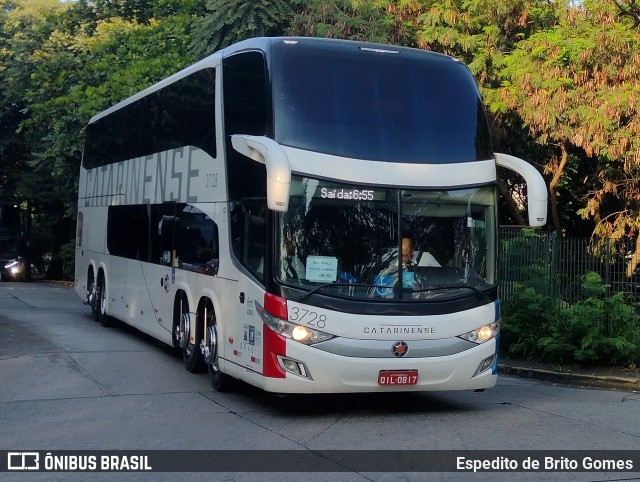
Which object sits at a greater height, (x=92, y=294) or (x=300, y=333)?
(x=300, y=333)

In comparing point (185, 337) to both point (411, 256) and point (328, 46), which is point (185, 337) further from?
point (328, 46)

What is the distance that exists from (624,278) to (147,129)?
8144 millimetres

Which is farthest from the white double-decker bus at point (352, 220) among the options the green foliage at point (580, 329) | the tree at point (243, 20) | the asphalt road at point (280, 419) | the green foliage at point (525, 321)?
the tree at point (243, 20)

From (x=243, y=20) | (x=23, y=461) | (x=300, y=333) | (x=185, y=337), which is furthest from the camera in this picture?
(x=243, y=20)

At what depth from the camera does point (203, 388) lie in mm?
13086

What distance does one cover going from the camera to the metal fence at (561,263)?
1675cm

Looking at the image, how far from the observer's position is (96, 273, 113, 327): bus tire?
20859mm

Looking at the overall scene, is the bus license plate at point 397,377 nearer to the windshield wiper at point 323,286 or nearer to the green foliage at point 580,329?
the windshield wiper at point 323,286

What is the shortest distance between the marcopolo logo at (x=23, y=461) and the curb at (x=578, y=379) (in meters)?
8.47

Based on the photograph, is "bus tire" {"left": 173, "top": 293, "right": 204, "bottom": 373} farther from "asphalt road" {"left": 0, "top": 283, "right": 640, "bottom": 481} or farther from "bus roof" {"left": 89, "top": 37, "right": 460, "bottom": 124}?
"bus roof" {"left": 89, "top": 37, "right": 460, "bottom": 124}

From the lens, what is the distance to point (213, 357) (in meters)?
12.9

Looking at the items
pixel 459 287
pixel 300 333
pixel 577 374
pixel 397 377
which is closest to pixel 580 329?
pixel 577 374

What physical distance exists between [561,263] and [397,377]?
7.43 m
